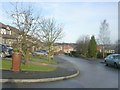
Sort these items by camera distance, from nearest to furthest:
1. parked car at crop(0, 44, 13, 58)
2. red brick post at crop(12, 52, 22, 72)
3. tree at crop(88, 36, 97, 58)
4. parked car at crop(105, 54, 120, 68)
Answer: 1. red brick post at crop(12, 52, 22, 72)
2. parked car at crop(105, 54, 120, 68)
3. parked car at crop(0, 44, 13, 58)
4. tree at crop(88, 36, 97, 58)

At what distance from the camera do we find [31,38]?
21.3 meters

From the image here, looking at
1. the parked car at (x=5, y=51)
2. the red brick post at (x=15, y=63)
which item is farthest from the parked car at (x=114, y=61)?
the red brick post at (x=15, y=63)

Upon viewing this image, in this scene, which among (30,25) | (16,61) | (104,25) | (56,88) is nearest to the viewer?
(56,88)

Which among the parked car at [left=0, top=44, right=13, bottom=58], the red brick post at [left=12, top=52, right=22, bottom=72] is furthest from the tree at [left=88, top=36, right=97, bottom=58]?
the red brick post at [left=12, top=52, right=22, bottom=72]

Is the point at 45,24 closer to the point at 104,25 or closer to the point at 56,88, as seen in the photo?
the point at 104,25

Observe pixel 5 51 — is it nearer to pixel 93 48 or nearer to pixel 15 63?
pixel 15 63

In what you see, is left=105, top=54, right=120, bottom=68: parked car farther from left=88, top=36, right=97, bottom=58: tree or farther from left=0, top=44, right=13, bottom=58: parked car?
left=88, top=36, right=97, bottom=58: tree

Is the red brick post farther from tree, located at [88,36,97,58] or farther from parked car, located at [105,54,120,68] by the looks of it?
tree, located at [88,36,97,58]

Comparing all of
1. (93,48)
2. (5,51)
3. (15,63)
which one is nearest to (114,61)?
(5,51)

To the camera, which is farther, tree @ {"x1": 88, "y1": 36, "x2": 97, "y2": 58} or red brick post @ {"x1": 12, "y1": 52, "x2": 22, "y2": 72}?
tree @ {"x1": 88, "y1": 36, "x2": 97, "y2": 58}

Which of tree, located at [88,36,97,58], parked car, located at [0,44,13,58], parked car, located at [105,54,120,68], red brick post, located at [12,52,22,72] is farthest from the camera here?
tree, located at [88,36,97,58]

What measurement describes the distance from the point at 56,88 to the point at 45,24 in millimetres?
25500

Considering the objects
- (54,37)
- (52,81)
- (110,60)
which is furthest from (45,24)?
(52,81)

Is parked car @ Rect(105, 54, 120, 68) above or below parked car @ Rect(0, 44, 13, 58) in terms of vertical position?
below
